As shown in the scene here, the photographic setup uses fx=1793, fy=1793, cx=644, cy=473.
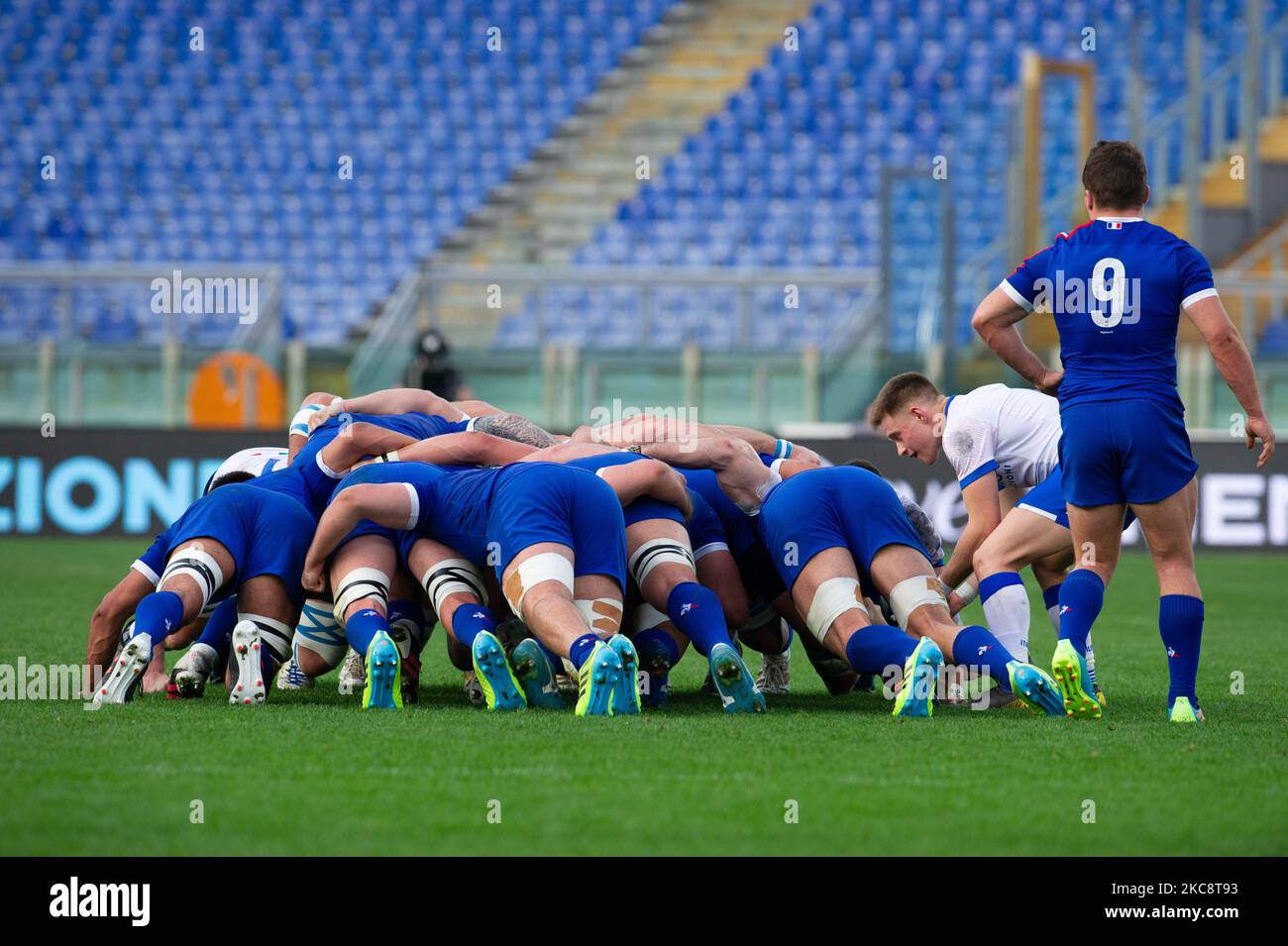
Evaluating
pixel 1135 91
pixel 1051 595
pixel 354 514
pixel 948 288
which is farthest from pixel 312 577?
pixel 1135 91

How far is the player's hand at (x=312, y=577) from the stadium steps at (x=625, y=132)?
14.5 m

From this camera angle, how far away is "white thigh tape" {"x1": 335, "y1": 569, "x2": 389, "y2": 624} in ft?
20.6

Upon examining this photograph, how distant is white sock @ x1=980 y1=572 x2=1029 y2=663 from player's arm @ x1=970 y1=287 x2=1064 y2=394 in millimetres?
820

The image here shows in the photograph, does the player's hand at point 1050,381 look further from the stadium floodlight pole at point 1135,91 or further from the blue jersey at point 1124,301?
the stadium floodlight pole at point 1135,91

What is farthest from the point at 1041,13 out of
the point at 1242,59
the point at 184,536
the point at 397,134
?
the point at 184,536

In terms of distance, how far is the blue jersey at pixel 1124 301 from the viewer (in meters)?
5.71

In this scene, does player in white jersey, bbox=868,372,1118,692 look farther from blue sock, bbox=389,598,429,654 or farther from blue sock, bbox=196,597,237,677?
blue sock, bbox=196,597,237,677

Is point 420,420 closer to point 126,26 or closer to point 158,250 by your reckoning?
point 158,250

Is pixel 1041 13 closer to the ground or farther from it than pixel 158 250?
farther from it

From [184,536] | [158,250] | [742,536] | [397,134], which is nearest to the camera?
[184,536]

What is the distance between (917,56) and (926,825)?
62.1 ft

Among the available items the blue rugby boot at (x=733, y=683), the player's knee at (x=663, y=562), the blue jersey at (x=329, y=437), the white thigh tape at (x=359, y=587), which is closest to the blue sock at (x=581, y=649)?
the blue rugby boot at (x=733, y=683)

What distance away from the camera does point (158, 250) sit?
21.0 metres

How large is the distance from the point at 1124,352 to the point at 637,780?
2.21 metres
